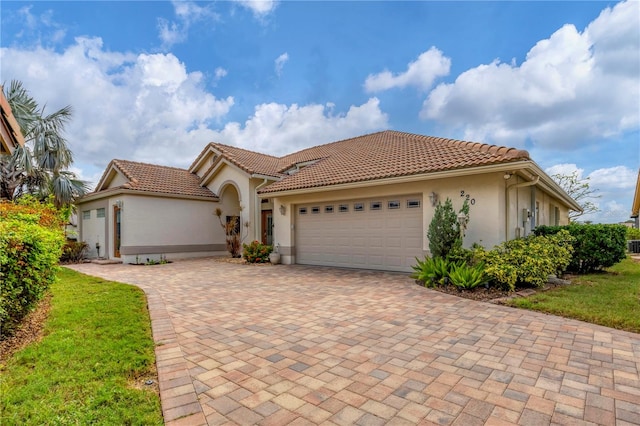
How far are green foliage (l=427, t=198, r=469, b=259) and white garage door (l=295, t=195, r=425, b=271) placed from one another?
3.70ft

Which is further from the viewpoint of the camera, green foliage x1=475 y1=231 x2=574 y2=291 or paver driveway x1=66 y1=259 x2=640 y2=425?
green foliage x1=475 y1=231 x2=574 y2=291

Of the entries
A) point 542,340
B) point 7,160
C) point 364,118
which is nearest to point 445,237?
point 542,340

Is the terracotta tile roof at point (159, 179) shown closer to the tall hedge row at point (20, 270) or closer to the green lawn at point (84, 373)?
the tall hedge row at point (20, 270)

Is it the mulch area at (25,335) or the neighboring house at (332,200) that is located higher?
the neighboring house at (332,200)

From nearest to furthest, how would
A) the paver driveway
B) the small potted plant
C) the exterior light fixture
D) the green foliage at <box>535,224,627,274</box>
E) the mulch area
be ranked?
the paver driveway, the mulch area, the exterior light fixture, the green foliage at <box>535,224,627,274</box>, the small potted plant

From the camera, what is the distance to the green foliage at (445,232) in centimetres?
953

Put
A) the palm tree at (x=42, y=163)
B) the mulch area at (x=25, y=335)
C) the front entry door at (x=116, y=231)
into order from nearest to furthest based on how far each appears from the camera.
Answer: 1. the mulch area at (x=25, y=335)
2. the palm tree at (x=42, y=163)
3. the front entry door at (x=116, y=231)

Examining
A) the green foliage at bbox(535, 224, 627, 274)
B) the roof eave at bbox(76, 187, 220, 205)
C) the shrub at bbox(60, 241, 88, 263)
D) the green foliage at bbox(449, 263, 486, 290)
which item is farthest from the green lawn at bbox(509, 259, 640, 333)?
the shrub at bbox(60, 241, 88, 263)

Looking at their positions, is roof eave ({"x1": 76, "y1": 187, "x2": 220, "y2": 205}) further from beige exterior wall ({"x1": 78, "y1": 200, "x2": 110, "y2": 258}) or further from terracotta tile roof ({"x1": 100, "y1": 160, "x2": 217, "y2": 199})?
beige exterior wall ({"x1": 78, "y1": 200, "x2": 110, "y2": 258})

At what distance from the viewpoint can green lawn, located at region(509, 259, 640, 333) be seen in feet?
18.5

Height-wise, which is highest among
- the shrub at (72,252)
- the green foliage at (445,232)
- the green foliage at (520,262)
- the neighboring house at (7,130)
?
the neighboring house at (7,130)

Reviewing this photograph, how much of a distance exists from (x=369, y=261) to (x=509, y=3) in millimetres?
9962

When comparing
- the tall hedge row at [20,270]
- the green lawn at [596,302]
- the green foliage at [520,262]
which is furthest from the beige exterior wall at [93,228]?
the green lawn at [596,302]

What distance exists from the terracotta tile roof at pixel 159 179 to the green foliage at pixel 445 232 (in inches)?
532
